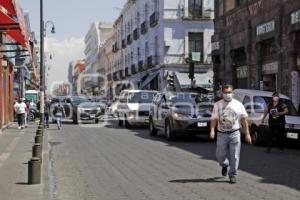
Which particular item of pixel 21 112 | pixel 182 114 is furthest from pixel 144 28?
pixel 182 114

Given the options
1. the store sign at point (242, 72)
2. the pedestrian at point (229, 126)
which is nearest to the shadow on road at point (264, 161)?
the pedestrian at point (229, 126)

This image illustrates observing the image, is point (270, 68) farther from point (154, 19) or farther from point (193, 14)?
point (154, 19)

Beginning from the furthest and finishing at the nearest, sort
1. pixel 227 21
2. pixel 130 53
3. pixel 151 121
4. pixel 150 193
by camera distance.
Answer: pixel 130 53 → pixel 227 21 → pixel 151 121 → pixel 150 193

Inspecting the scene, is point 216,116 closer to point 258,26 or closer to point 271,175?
point 271,175

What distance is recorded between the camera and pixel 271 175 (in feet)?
38.1

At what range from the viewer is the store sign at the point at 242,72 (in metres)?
32.2

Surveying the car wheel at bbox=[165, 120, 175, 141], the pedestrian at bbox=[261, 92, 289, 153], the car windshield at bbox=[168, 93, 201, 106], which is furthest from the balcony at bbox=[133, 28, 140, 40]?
the pedestrian at bbox=[261, 92, 289, 153]

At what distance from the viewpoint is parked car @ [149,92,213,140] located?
20141 millimetres

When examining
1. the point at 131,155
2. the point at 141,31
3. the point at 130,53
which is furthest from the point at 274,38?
the point at 130,53

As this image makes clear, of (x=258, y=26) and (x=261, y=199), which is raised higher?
(x=258, y=26)

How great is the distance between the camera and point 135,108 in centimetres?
2936

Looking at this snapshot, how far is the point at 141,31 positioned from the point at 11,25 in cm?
4317

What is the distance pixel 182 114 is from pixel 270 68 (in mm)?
9829

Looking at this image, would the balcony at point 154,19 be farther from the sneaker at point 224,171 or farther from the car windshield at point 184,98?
the sneaker at point 224,171
